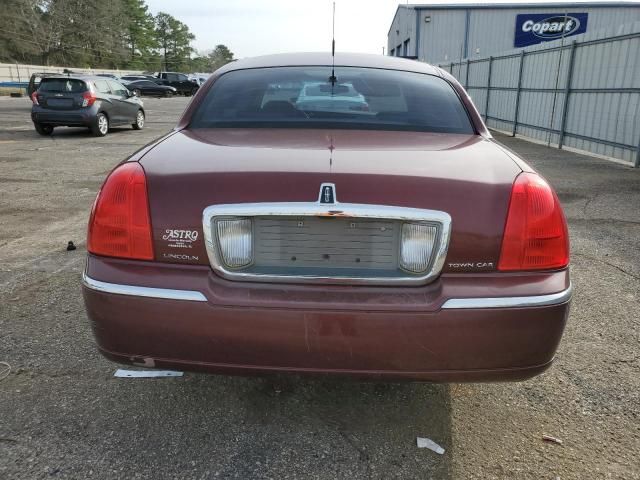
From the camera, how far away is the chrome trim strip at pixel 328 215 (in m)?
1.85

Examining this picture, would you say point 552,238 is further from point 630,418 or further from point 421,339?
point 630,418

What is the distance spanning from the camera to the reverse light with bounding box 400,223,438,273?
1.89 meters

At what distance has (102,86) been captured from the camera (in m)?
14.7

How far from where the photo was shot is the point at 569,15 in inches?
1464

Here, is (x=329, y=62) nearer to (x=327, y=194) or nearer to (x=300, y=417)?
(x=327, y=194)

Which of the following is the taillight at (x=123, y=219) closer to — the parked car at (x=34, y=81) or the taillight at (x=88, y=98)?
the taillight at (x=88, y=98)

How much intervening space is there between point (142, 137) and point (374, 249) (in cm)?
1409

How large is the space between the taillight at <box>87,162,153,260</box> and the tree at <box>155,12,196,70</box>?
129m

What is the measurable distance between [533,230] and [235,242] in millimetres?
1065

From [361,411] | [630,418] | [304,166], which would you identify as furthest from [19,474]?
[630,418]

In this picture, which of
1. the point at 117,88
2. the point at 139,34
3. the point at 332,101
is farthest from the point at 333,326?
the point at 139,34

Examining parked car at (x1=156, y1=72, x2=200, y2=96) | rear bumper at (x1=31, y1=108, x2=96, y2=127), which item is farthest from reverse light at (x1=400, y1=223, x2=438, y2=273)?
parked car at (x1=156, y1=72, x2=200, y2=96)

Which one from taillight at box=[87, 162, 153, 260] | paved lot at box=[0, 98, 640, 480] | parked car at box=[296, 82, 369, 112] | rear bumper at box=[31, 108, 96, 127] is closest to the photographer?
taillight at box=[87, 162, 153, 260]

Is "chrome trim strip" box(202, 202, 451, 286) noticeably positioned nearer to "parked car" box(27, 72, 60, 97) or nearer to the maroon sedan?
the maroon sedan
